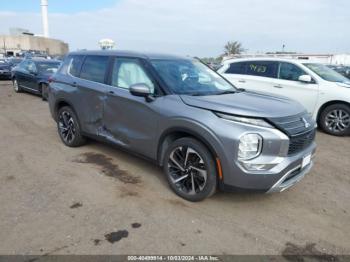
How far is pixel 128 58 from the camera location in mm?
4480

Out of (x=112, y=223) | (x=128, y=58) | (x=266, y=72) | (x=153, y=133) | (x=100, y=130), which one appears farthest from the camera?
(x=266, y=72)

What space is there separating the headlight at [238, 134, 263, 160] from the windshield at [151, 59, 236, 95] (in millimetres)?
1050

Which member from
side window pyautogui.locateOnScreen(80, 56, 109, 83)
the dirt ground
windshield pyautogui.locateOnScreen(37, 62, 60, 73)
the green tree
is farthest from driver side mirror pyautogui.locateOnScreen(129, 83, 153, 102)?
the green tree

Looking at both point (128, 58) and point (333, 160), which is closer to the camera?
point (128, 58)

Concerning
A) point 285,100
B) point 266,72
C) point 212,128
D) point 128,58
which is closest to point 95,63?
point 128,58

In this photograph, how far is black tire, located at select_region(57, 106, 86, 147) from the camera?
544cm

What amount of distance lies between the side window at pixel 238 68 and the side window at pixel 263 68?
0.43ft

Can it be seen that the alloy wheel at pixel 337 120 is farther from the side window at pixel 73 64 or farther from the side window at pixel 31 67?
the side window at pixel 31 67

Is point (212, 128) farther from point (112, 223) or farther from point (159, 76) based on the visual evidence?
point (112, 223)

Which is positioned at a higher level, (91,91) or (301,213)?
(91,91)

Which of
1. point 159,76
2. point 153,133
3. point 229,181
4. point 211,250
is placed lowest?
point 211,250

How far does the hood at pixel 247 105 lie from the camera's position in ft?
10.9

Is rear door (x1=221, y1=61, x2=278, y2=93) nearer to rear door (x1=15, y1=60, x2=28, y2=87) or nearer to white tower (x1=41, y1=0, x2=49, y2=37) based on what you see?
rear door (x1=15, y1=60, x2=28, y2=87)

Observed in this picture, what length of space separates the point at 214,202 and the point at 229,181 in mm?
543
